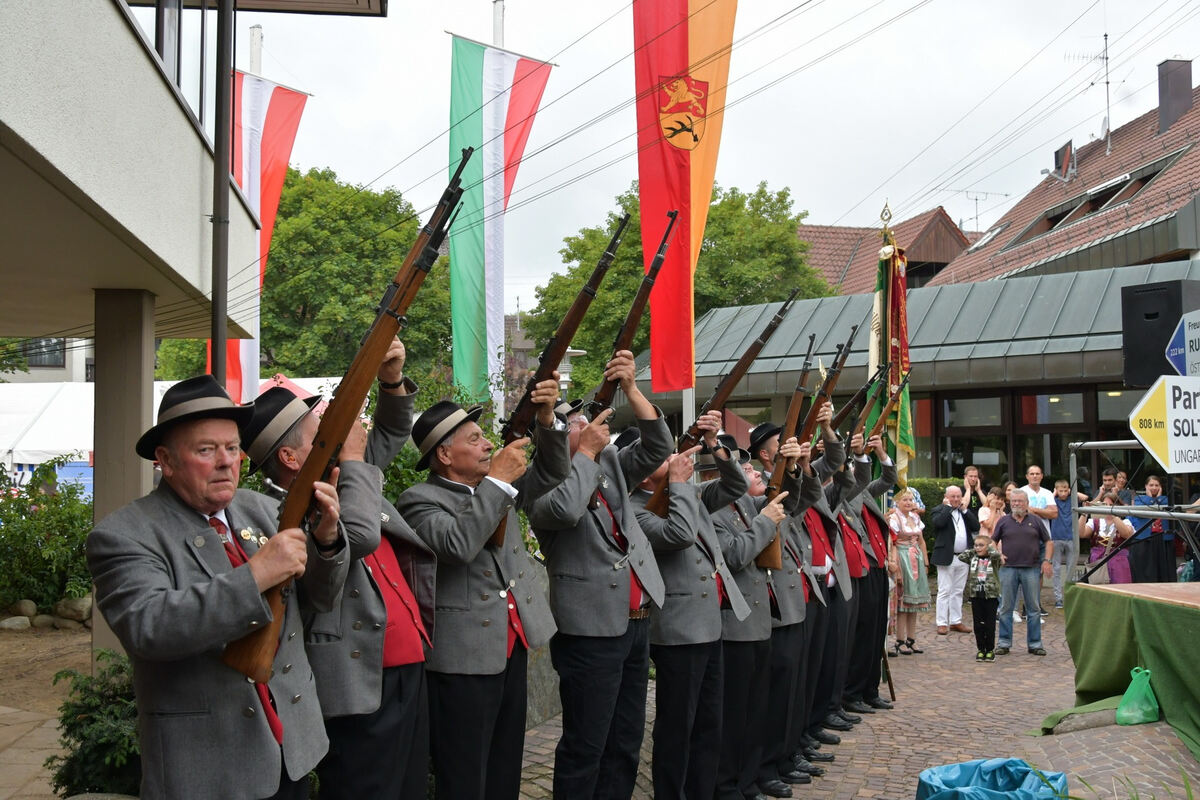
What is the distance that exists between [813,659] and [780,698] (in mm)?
955

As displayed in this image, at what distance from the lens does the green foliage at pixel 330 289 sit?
36.2 meters

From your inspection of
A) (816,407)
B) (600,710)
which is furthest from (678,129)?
(600,710)

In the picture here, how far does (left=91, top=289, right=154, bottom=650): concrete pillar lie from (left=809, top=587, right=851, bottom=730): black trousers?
16.8ft

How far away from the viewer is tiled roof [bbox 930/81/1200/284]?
914 inches

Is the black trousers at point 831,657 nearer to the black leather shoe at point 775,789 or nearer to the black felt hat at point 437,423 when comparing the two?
the black leather shoe at point 775,789

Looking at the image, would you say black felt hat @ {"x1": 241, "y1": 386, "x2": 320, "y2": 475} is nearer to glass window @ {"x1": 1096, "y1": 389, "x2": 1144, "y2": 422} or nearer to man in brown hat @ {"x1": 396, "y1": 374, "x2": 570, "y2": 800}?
man in brown hat @ {"x1": 396, "y1": 374, "x2": 570, "y2": 800}

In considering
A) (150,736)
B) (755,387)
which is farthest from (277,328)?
(150,736)

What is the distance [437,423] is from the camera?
4.64 meters

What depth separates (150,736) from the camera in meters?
3.00

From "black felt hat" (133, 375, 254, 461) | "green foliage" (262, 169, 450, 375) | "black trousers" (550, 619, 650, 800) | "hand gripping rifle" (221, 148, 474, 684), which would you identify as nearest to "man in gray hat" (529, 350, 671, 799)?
"black trousers" (550, 619, 650, 800)

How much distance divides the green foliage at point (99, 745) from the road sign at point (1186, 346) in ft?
22.2

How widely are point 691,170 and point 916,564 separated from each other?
5114mm

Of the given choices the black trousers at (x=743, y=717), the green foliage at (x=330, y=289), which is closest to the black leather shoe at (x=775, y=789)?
the black trousers at (x=743, y=717)

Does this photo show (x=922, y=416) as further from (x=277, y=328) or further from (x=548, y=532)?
(x=277, y=328)
